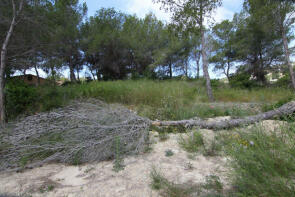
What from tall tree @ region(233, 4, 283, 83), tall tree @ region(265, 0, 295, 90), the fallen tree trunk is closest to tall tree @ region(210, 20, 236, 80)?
tall tree @ region(233, 4, 283, 83)

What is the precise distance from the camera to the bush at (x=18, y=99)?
4789 mm

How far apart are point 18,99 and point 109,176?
5.13m

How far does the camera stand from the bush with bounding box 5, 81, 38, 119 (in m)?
4.79

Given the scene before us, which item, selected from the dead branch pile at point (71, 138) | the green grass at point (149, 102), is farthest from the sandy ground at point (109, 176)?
the green grass at point (149, 102)

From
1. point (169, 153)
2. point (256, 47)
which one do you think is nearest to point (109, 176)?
point (169, 153)

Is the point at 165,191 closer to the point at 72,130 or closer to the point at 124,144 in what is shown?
the point at 124,144

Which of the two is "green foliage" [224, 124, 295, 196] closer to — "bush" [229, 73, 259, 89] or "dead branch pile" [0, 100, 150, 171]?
"dead branch pile" [0, 100, 150, 171]

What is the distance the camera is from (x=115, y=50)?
50.8 feet

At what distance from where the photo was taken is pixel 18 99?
16.1 ft

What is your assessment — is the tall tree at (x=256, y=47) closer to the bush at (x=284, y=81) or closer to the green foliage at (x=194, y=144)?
the bush at (x=284, y=81)

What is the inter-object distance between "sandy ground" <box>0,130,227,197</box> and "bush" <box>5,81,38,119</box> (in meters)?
3.71

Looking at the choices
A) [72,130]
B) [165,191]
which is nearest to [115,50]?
[72,130]

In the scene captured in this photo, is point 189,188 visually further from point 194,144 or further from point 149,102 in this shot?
point 149,102

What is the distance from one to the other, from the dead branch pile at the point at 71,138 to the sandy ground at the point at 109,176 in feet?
0.56
